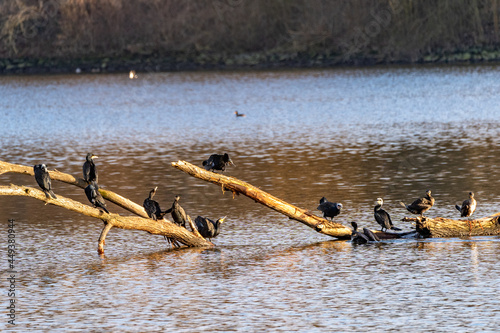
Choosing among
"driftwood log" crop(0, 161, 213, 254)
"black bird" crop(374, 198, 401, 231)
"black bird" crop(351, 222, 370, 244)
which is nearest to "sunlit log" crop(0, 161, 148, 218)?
"driftwood log" crop(0, 161, 213, 254)

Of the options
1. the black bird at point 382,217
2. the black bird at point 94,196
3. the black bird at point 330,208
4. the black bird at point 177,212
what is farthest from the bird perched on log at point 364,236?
the black bird at point 94,196

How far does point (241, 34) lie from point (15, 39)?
2344 centimetres

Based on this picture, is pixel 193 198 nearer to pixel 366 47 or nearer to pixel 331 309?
pixel 331 309

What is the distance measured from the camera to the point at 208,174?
51.5 feet

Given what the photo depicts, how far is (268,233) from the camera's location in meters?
17.3

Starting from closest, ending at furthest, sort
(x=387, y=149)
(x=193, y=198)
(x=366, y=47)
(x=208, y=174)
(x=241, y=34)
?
(x=208, y=174) → (x=193, y=198) → (x=387, y=149) → (x=366, y=47) → (x=241, y=34)

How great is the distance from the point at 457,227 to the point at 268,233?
326 centimetres

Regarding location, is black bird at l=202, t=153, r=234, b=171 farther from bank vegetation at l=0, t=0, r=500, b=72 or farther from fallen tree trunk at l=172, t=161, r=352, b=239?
bank vegetation at l=0, t=0, r=500, b=72

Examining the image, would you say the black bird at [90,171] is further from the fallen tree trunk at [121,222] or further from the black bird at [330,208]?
the black bird at [330,208]

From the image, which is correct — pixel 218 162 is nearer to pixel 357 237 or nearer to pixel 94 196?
pixel 94 196

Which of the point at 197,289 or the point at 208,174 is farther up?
the point at 208,174

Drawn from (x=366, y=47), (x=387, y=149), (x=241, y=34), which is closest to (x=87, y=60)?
(x=241, y=34)

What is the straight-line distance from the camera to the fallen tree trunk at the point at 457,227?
16.0 meters

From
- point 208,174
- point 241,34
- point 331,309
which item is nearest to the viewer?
point 331,309
